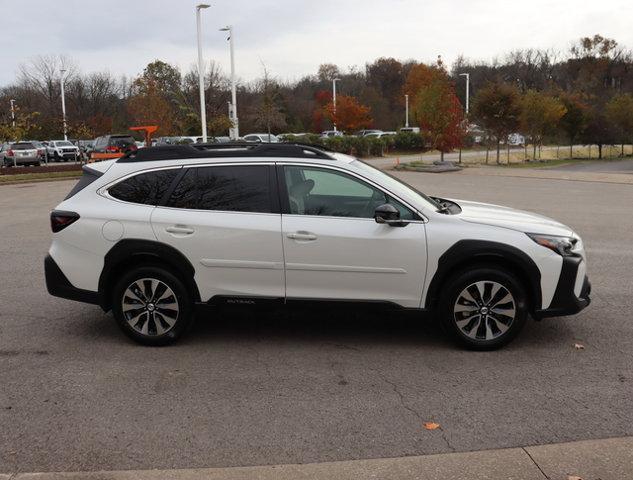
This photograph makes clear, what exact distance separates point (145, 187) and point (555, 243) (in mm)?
3445

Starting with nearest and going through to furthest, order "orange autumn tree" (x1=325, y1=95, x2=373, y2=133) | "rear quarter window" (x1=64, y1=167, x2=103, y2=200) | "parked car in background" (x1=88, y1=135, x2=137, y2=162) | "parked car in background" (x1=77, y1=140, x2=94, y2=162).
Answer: "rear quarter window" (x1=64, y1=167, x2=103, y2=200) → "parked car in background" (x1=88, y1=135, x2=137, y2=162) → "parked car in background" (x1=77, y1=140, x2=94, y2=162) → "orange autumn tree" (x1=325, y1=95, x2=373, y2=133)

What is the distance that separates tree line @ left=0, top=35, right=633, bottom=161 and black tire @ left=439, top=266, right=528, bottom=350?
1036 inches

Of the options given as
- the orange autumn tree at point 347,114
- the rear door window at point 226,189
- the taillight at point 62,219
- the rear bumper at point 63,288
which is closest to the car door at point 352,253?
the rear door window at point 226,189

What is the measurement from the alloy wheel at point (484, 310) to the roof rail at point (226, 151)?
1.63m

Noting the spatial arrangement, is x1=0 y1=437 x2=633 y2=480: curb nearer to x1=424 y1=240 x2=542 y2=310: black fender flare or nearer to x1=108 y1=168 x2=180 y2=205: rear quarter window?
x1=424 y1=240 x2=542 y2=310: black fender flare

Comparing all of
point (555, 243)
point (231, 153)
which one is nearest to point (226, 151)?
point (231, 153)

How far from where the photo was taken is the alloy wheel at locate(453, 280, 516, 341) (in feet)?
16.2

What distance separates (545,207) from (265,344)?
37.8 feet

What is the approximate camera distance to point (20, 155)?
35.8 m

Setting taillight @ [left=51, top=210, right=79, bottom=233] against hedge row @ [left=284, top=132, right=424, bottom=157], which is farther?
hedge row @ [left=284, top=132, right=424, bottom=157]

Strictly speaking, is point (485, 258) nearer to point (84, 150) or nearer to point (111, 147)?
point (111, 147)

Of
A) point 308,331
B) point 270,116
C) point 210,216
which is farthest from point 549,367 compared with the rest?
point 270,116

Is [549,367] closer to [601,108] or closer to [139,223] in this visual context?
[139,223]

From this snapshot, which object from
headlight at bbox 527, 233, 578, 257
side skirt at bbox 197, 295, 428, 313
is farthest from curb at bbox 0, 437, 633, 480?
headlight at bbox 527, 233, 578, 257
